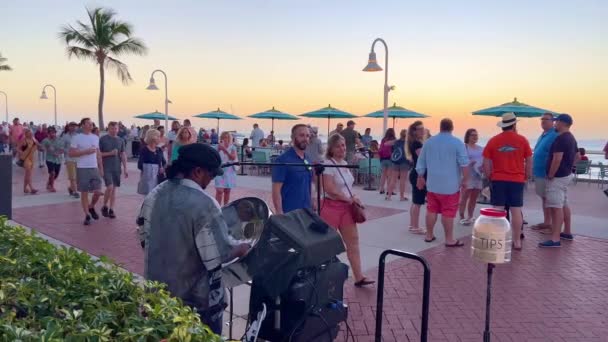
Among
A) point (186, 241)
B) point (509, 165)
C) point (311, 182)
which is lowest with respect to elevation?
point (186, 241)

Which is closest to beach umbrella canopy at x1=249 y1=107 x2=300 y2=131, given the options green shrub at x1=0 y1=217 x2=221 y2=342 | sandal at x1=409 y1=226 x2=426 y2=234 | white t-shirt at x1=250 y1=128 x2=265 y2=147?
white t-shirt at x1=250 y1=128 x2=265 y2=147

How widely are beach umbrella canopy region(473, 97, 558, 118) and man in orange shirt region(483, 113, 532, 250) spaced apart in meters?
10.3

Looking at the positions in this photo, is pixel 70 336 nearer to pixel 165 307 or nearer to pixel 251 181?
pixel 165 307

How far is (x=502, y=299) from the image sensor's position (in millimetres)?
5094

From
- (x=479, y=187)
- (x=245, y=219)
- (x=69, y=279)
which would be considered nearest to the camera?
(x=69, y=279)

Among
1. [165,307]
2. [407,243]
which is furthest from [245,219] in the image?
[407,243]

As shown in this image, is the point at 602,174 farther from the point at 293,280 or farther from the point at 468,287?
the point at 293,280

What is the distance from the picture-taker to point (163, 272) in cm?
274

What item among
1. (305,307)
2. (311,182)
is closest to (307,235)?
(305,307)

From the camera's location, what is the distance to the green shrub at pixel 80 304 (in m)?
1.62

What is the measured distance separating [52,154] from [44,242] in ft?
35.3

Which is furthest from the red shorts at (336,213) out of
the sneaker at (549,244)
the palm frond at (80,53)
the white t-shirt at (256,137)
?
the palm frond at (80,53)

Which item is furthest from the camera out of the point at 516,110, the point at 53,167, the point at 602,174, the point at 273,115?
the point at 273,115

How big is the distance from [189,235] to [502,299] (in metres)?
3.59
